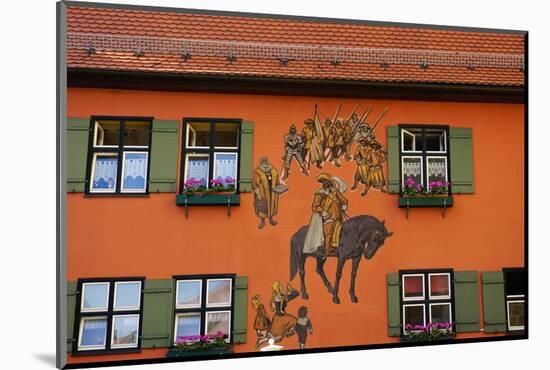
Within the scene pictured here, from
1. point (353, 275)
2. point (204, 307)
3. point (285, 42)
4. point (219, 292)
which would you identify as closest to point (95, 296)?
point (204, 307)

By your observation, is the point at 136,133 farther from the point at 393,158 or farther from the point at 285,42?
the point at 393,158

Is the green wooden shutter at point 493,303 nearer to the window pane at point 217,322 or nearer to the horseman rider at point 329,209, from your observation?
the horseman rider at point 329,209

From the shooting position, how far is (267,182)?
4750mm

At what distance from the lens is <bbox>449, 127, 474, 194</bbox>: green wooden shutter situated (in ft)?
16.6

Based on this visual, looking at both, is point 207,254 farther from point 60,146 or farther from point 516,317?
point 516,317

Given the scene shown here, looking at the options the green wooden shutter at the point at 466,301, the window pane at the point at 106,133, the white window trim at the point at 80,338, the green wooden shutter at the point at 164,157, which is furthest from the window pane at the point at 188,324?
the green wooden shutter at the point at 466,301

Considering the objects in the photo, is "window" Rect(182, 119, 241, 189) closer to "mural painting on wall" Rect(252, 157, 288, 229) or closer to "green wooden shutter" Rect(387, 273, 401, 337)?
"mural painting on wall" Rect(252, 157, 288, 229)

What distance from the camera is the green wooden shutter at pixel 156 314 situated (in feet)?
14.8

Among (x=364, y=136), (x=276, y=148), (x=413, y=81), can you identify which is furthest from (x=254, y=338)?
(x=413, y=81)

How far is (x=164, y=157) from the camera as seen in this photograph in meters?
4.62

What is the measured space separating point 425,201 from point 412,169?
0.34 metres

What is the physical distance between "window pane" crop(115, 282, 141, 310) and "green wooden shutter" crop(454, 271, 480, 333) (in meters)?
3.07

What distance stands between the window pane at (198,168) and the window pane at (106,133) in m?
0.67

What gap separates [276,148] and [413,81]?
152cm
